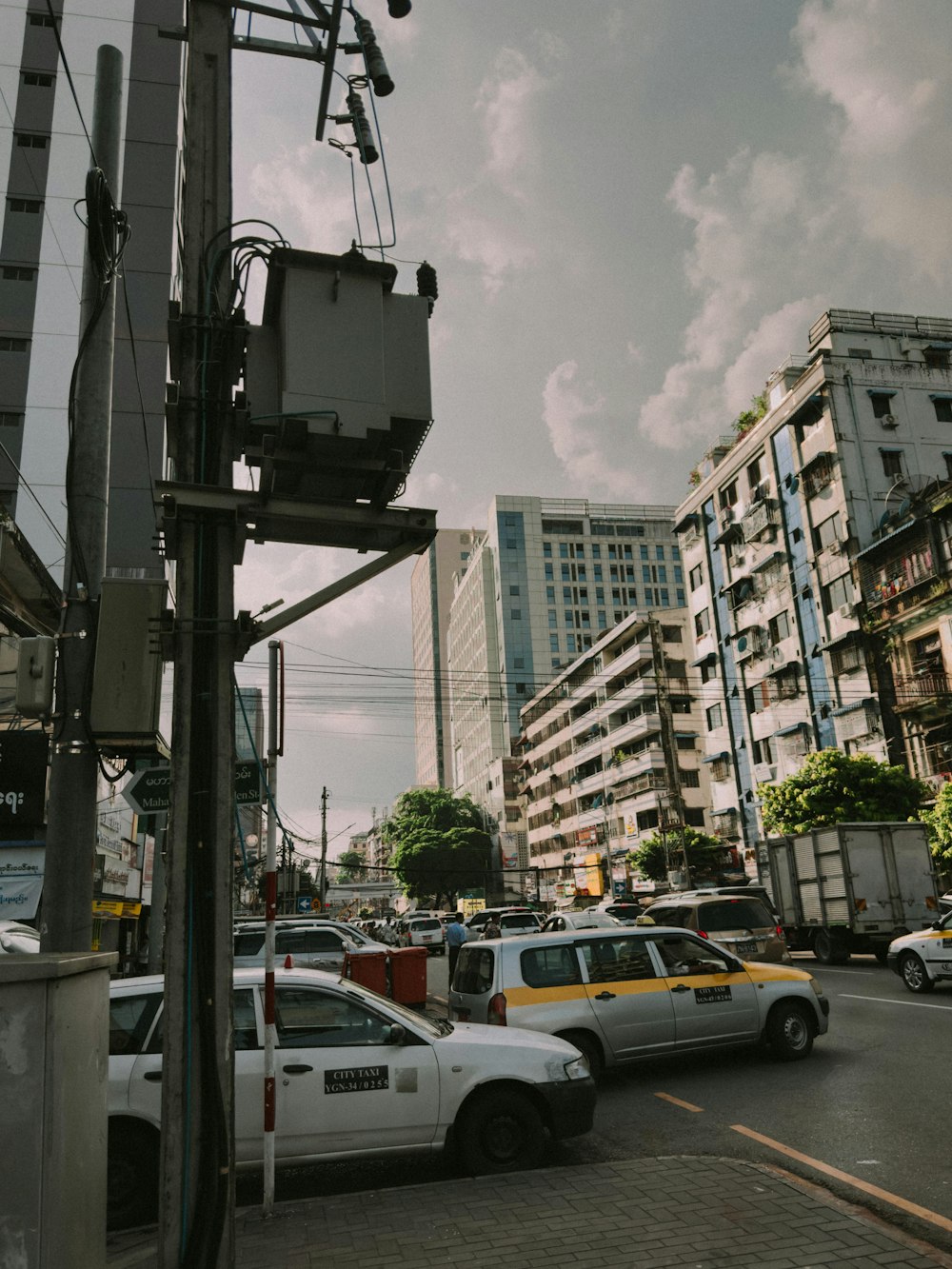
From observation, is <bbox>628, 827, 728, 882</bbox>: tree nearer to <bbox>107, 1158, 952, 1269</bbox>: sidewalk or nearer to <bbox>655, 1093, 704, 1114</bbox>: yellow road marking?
<bbox>655, 1093, 704, 1114</bbox>: yellow road marking

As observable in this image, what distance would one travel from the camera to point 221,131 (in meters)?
5.32

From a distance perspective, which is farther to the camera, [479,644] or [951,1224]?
[479,644]

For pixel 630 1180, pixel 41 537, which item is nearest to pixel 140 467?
pixel 41 537

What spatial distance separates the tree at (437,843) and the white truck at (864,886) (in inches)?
2270

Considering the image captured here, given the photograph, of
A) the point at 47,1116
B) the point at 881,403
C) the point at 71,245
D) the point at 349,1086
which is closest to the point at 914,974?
the point at 349,1086

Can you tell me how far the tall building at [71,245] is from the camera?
27.0 m

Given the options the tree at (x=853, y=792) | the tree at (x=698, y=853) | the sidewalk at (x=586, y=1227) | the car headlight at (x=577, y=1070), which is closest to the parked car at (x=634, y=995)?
the car headlight at (x=577, y=1070)

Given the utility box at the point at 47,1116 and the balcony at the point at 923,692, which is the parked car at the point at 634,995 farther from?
the balcony at the point at 923,692

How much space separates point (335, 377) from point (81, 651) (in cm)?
238

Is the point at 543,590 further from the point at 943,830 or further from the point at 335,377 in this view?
the point at 335,377

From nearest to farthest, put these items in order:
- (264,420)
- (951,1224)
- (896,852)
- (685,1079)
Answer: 1. (264,420)
2. (951,1224)
3. (685,1079)
4. (896,852)

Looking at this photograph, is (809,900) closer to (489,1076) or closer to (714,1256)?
(489,1076)

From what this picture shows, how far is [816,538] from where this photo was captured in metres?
45.3

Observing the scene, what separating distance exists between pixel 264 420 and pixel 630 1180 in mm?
5196
